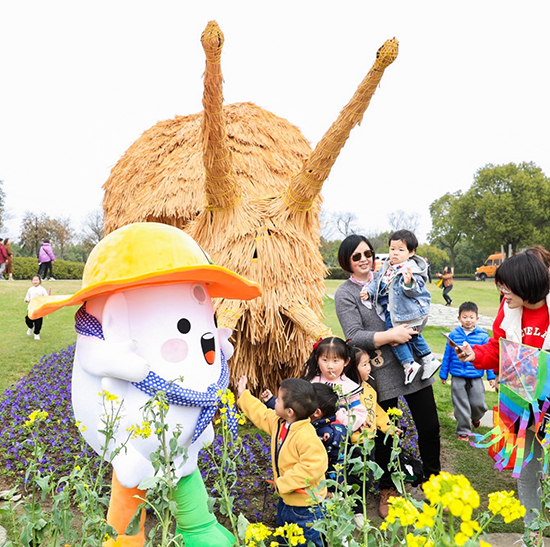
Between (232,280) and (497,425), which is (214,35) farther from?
(497,425)

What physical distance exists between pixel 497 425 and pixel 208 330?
1594 millimetres

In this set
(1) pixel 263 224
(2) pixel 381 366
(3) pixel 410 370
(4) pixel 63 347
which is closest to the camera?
(3) pixel 410 370

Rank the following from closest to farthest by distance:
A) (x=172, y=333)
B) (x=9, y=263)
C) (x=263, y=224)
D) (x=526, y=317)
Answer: (x=172, y=333)
(x=526, y=317)
(x=263, y=224)
(x=9, y=263)

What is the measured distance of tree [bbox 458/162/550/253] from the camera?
29.8m

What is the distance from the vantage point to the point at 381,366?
3031mm

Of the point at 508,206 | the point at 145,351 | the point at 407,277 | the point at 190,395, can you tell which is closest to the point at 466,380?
the point at 407,277

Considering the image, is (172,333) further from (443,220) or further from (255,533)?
(443,220)

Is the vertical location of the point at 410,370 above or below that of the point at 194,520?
above

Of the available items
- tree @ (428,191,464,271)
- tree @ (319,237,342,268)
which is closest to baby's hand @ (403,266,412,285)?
tree @ (319,237,342,268)

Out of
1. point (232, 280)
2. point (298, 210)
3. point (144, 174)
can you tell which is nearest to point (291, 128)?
point (144, 174)

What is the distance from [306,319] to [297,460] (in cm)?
112

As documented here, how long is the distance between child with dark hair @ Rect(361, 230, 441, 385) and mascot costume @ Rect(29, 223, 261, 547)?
3.50 ft

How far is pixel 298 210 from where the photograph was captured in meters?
3.65

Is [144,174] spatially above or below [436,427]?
above
